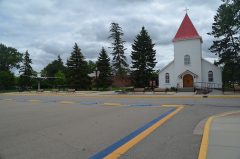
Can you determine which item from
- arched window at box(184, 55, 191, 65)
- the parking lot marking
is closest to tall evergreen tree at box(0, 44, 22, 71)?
arched window at box(184, 55, 191, 65)

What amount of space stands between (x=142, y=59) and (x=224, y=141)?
46.9 m

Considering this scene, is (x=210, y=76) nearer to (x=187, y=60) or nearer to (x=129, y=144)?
(x=187, y=60)

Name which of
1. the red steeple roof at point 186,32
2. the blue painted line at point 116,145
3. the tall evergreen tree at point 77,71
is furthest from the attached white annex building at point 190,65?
the blue painted line at point 116,145

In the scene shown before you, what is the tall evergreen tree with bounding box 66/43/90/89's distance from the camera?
56.1 metres

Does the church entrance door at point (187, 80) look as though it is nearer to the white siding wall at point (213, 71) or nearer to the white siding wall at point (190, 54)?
the white siding wall at point (190, 54)

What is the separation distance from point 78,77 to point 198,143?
50.4m

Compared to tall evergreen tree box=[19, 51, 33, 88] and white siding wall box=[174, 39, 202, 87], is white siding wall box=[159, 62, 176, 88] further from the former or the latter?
tall evergreen tree box=[19, 51, 33, 88]

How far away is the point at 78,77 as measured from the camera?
56188mm

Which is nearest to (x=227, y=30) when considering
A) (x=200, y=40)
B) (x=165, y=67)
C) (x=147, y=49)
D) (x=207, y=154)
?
(x=200, y=40)

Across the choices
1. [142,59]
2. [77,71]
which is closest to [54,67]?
[77,71]

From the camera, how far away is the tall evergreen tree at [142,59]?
5288cm

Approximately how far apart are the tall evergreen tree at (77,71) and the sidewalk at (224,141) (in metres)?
48.3

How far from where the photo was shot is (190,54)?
44469mm

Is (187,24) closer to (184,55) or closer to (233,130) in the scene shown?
(184,55)
